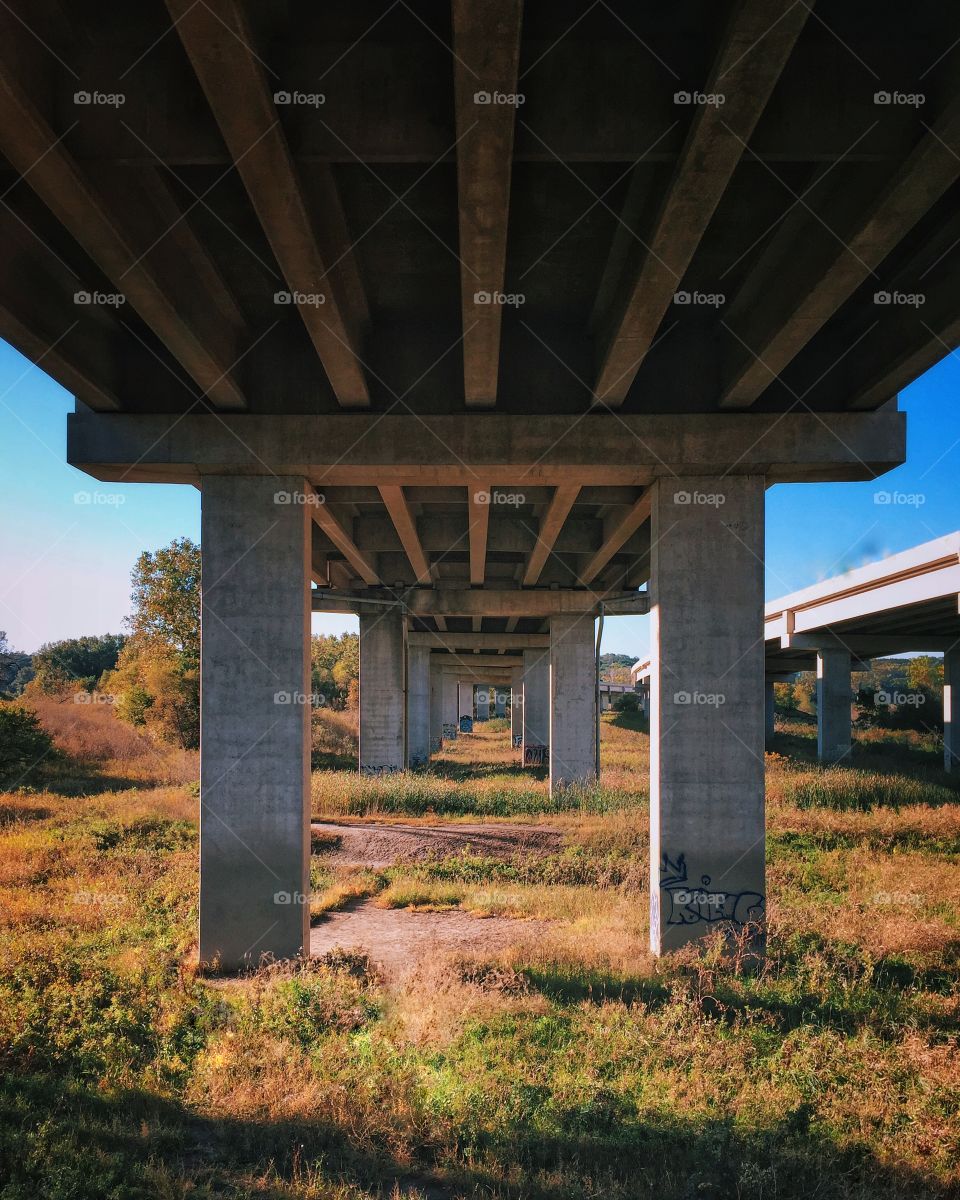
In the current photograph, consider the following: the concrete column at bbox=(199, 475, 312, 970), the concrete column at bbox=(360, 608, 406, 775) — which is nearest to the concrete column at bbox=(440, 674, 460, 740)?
the concrete column at bbox=(360, 608, 406, 775)

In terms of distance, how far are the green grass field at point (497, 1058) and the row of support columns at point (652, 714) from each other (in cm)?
67

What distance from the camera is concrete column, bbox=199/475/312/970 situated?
9.48 metres

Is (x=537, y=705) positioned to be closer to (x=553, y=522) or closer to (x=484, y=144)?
→ (x=553, y=522)

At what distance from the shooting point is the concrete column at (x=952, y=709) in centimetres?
3503

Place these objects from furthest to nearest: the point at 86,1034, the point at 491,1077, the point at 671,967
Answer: the point at 671,967
the point at 86,1034
the point at 491,1077

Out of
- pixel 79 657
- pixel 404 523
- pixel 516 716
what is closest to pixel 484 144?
pixel 404 523

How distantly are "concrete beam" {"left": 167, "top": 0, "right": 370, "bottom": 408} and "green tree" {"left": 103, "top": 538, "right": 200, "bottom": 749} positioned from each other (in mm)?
31414

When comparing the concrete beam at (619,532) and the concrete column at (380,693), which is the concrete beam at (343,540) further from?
the concrete beam at (619,532)

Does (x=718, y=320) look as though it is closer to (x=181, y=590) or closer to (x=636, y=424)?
(x=636, y=424)

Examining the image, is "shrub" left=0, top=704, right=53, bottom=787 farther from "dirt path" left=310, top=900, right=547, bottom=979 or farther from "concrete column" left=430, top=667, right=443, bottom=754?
"concrete column" left=430, top=667, right=443, bottom=754

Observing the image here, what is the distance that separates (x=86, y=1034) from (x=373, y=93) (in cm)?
766

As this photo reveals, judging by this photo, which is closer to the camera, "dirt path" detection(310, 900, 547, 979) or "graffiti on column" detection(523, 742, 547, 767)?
"dirt path" detection(310, 900, 547, 979)

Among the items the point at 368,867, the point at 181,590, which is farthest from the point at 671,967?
the point at 181,590

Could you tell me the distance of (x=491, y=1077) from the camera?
247 inches
